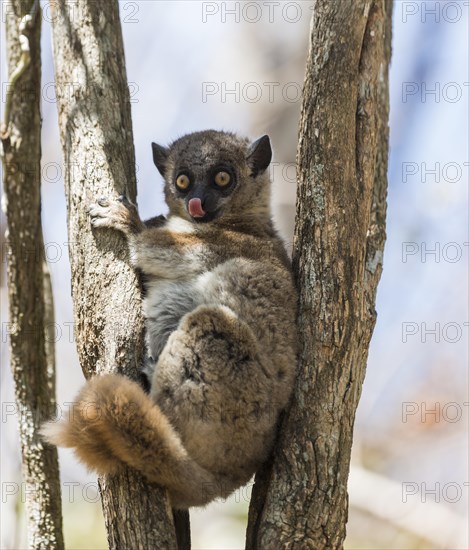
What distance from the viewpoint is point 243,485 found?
4902 mm

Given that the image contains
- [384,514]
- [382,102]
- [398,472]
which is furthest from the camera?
[398,472]

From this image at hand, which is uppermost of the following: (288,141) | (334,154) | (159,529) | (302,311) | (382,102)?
(288,141)

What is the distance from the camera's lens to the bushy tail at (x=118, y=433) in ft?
13.5

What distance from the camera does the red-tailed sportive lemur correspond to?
13.7 ft

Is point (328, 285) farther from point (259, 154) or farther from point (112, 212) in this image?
point (259, 154)

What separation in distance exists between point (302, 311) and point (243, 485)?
120 cm

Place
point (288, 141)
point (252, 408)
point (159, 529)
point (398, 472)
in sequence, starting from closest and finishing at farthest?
point (159, 529)
point (252, 408)
point (288, 141)
point (398, 472)

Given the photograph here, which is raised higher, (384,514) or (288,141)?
(288,141)

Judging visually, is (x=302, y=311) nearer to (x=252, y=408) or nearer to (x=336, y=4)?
(x=252, y=408)

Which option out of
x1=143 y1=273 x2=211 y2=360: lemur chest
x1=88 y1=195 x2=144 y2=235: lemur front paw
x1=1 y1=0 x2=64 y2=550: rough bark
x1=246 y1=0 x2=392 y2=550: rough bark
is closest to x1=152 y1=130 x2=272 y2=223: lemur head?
x1=143 y1=273 x2=211 y2=360: lemur chest

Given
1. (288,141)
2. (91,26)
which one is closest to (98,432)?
(91,26)

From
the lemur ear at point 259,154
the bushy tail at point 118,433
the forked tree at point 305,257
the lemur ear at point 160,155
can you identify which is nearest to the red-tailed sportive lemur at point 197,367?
the bushy tail at point 118,433

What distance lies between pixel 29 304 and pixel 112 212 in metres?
1.03

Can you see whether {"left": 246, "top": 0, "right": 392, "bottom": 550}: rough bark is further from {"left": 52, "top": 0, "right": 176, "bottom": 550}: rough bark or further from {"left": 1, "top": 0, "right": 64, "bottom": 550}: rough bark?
{"left": 1, "top": 0, "right": 64, "bottom": 550}: rough bark
